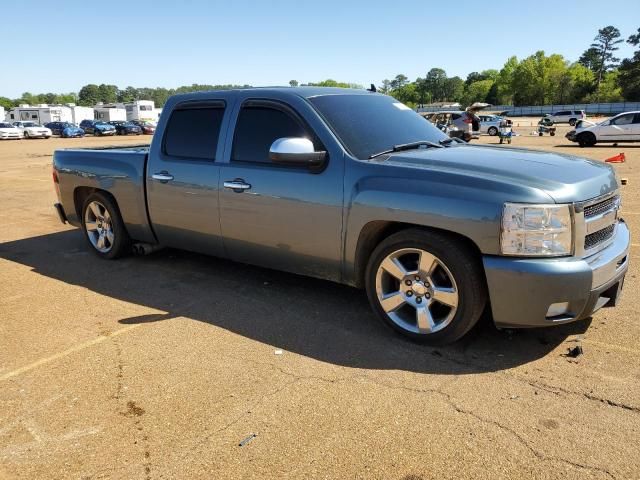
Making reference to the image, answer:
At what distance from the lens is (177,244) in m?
5.38

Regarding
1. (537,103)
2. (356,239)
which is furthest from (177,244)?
(537,103)

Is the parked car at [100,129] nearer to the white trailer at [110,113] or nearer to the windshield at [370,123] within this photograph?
the white trailer at [110,113]

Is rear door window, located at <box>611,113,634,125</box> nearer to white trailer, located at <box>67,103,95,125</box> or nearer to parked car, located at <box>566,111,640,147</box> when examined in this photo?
parked car, located at <box>566,111,640,147</box>

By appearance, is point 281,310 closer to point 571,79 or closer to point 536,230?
point 536,230

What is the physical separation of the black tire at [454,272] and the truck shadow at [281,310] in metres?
0.13

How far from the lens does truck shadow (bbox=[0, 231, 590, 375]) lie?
3.61 m

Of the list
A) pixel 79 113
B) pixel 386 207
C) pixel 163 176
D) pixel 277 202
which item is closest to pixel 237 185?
pixel 277 202

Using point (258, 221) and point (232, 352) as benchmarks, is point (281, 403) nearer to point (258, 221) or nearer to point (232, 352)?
point (232, 352)

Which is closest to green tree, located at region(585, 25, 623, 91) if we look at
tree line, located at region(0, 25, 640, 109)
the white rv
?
tree line, located at region(0, 25, 640, 109)

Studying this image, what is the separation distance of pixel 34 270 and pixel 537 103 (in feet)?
410

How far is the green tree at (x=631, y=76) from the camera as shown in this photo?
96037 millimetres

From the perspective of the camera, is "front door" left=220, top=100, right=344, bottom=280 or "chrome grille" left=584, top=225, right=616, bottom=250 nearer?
"chrome grille" left=584, top=225, right=616, bottom=250

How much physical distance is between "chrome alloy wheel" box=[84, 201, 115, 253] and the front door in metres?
1.95

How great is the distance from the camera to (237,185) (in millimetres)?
4555
